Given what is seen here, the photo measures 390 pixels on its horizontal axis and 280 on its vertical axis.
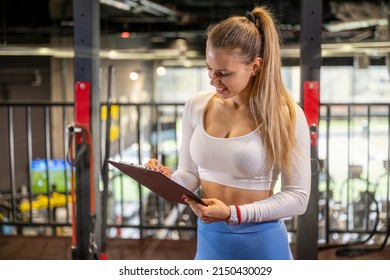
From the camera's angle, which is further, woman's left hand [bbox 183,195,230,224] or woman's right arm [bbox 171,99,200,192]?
woman's right arm [bbox 171,99,200,192]

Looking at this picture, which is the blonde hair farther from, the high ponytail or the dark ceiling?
the dark ceiling

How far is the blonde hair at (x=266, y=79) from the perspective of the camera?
1.18 m

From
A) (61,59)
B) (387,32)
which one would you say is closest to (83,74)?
(61,59)

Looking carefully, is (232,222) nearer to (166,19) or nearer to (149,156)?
(149,156)

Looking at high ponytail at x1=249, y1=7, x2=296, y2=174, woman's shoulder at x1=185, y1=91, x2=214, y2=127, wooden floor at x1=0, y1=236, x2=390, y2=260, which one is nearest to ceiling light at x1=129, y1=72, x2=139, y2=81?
wooden floor at x1=0, y1=236, x2=390, y2=260

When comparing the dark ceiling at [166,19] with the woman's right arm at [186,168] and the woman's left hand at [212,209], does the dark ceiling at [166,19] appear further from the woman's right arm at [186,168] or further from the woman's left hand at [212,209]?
the woman's left hand at [212,209]

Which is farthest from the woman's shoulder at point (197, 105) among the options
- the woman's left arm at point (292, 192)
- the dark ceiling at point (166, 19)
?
the dark ceiling at point (166, 19)

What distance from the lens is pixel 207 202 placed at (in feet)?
3.96

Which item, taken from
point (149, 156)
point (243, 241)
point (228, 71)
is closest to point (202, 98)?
point (228, 71)

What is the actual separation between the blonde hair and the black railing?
0.77 meters

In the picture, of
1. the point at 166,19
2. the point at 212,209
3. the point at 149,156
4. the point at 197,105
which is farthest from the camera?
the point at 166,19

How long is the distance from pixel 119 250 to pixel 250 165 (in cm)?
98

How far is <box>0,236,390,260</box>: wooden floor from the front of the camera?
6.22 feet

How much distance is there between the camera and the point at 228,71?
47.6 inches
